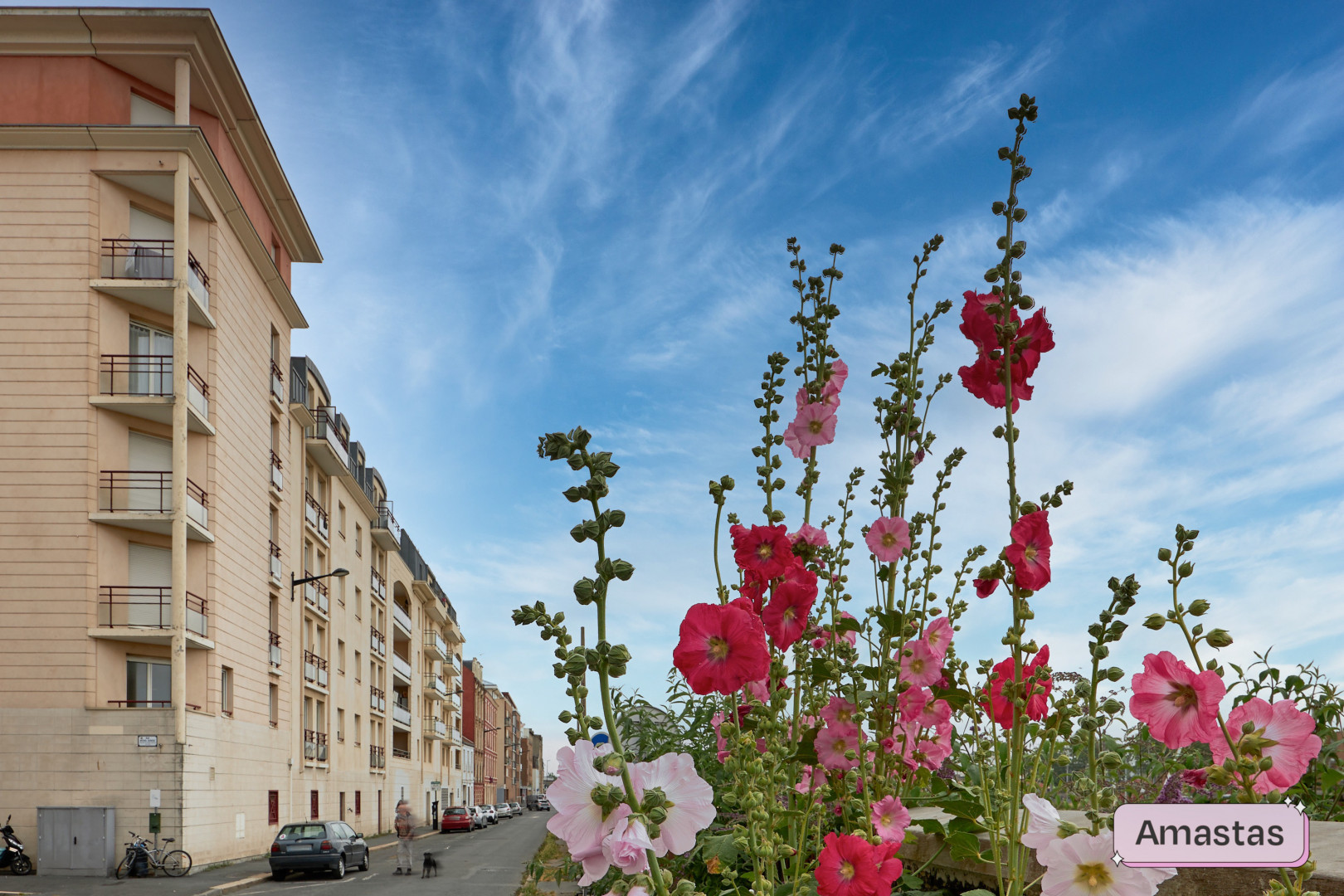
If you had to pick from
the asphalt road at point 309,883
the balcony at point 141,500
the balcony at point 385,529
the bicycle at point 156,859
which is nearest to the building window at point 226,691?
the asphalt road at point 309,883

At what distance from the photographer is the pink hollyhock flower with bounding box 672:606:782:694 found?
5.41 ft

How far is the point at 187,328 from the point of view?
2123 centimetres

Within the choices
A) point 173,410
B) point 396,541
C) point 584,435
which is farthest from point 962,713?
point 396,541

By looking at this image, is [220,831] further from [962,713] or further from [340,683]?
[962,713]

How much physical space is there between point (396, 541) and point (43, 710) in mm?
27284

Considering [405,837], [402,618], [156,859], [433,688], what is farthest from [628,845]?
[433,688]

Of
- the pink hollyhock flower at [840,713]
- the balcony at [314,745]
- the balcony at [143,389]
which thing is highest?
the balcony at [143,389]

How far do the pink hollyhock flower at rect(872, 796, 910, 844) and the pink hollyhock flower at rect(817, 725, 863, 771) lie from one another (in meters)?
0.11

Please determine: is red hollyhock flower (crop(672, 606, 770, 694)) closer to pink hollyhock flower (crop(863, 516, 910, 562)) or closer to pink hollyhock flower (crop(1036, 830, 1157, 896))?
pink hollyhock flower (crop(1036, 830, 1157, 896))

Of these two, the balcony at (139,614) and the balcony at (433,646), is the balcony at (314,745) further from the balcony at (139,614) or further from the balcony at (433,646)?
the balcony at (433,646)

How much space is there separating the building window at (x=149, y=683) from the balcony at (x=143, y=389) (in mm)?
4882

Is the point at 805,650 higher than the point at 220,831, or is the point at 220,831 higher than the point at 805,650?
the point at 805,650

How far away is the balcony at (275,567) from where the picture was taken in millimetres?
26969

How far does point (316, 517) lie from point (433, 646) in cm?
2661
